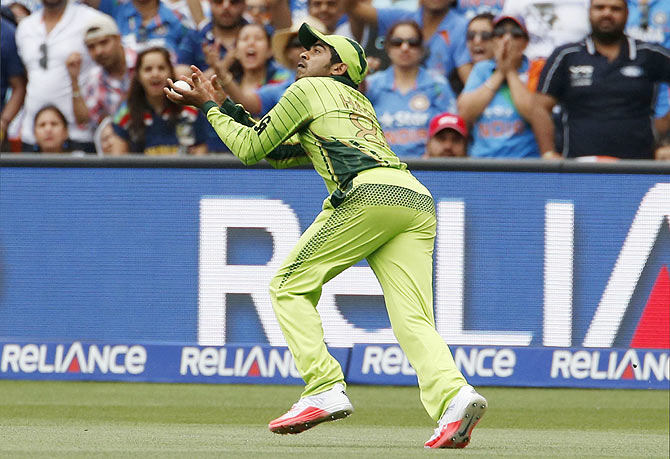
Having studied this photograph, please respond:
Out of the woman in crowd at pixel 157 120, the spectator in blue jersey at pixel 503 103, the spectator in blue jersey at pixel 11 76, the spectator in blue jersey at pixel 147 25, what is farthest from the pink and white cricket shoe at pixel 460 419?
the spectator in blue jersey at pixel 11 76

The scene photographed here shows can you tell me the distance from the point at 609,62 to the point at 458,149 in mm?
1372

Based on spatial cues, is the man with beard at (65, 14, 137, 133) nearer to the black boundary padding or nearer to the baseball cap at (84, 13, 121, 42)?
the baseball cap at (84, 13, 121, 42)

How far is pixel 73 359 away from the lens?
29.3ft

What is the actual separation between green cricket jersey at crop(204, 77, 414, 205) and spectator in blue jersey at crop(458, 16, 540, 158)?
168 inches

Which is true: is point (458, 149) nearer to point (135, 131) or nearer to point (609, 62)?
point (609, 62)

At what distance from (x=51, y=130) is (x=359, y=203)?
5.50 meters

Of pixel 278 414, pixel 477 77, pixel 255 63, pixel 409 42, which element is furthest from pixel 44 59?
pixel 278 414

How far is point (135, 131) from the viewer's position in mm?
10102

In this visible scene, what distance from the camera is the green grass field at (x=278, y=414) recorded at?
5.35m

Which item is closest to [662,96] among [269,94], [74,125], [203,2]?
[269,94]

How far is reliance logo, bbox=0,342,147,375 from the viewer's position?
8.88 metres

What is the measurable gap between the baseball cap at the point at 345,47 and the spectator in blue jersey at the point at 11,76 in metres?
5.80

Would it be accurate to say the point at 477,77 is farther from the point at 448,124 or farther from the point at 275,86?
the point at 275,86

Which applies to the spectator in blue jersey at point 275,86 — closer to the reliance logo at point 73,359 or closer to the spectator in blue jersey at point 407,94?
the spectator in blue jersey at point 407,94
